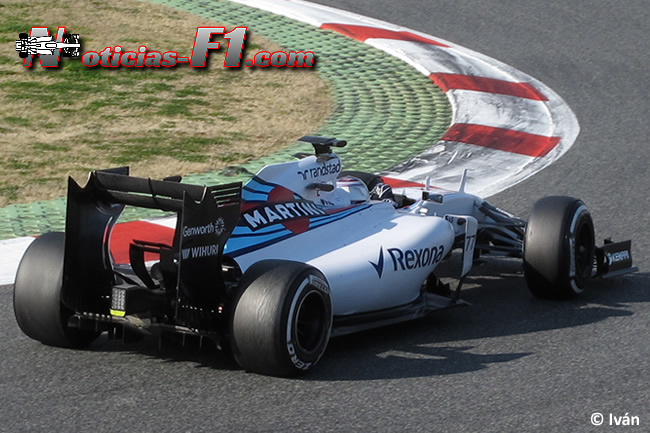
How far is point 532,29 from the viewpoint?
1345cm

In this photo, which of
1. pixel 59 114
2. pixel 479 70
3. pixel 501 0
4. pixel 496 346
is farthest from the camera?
pixel 501 0

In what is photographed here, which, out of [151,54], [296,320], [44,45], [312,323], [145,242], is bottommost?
[44,45]

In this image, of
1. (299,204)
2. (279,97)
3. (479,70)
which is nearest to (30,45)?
(279,97)

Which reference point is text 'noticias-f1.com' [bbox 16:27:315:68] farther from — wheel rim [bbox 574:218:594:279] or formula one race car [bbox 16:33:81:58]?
wheel rim [bbox 574:218:594:279]

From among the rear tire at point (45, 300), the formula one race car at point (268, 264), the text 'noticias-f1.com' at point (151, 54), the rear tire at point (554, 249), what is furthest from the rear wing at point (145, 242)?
Result: the text 'noticias-f1.com' at point (151, 54)

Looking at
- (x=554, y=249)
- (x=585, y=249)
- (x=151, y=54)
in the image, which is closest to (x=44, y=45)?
(x=151, y=54)

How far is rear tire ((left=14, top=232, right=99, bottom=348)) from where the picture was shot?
17.9ft

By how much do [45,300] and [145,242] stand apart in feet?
1.86

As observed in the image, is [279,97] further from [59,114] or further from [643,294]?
[643,294]

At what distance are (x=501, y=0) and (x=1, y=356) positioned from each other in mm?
A: 10189

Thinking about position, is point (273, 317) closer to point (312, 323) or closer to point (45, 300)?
A: point (312, 323)

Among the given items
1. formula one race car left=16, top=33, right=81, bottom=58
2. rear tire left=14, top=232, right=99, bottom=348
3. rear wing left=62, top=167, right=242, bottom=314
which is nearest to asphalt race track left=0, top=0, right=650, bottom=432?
rear tire left=14, top=232, right=99, bottom=348

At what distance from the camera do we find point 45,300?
17.9 feet

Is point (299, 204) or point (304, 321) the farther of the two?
point (299, 204)
